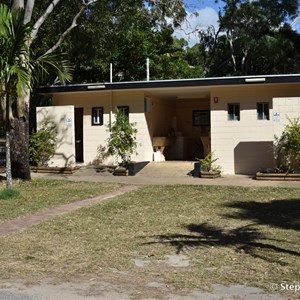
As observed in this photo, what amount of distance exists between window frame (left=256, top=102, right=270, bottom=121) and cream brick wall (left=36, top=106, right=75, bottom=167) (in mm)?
6344

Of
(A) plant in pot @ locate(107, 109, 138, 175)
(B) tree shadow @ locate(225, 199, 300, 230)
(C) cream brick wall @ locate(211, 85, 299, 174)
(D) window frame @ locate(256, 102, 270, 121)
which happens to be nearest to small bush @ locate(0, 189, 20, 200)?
(B) tree shadow @ locate(225, 199, 300, 230)

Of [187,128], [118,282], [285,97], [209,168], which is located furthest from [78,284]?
[187,128]

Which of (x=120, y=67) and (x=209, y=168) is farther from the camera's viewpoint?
(x=120, y=67)

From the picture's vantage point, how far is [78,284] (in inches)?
204

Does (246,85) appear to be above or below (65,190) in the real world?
above

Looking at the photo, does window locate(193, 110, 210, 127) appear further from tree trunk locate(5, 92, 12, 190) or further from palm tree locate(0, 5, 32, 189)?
palm tree locate(0, 5, 32, 189)

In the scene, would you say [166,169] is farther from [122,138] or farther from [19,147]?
[19,147]

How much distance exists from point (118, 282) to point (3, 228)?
139 inches

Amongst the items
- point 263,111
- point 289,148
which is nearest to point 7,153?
point 289,148

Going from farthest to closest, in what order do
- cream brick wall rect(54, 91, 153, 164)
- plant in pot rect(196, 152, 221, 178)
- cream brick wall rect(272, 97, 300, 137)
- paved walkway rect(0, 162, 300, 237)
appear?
cream brick wall rect(54, 91, 153, 164)
plant in pot rect(196, 152, 221, 178)
cream brick wall rect(272, 97, 300, 137)
paved walkway rect(0, 162, 300, 237)

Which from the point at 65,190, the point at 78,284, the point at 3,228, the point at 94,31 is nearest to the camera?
the point at 78,284

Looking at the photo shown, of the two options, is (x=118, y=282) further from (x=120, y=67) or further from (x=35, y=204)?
(x=120, y=67)

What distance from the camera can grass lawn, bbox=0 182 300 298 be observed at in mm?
5520

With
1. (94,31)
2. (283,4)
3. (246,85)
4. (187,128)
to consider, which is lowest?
(187,128)
